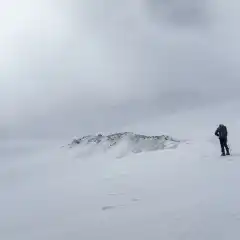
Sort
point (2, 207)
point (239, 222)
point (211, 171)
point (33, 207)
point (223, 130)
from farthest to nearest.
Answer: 1. point (223, 130)
2. point (211, 171)
3. point (2, 207)
4. point (33, 207)
5. point (239, 222)

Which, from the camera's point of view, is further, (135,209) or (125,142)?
(125,142)

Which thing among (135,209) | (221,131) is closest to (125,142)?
(221,131)

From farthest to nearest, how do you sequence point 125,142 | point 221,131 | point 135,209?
point 125,142
point 221,131
point 135,209

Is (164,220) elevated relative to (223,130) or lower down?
lower down

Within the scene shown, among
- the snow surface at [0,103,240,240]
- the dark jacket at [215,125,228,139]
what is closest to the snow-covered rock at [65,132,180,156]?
the dark jacket at [215,125,228,139]

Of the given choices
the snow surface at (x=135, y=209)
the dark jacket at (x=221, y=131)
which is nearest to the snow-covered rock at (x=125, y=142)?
the dark jacket at (x=221, y=131)

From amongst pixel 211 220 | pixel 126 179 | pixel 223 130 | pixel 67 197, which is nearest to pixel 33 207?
pixel 67 197

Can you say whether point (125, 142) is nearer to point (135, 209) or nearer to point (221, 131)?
point (221, 131)

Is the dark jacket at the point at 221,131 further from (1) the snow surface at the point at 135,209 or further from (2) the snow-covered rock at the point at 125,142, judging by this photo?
(2) the snow-covered rock at the point at 125,142

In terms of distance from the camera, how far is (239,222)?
717cm

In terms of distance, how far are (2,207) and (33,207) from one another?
1475 mm

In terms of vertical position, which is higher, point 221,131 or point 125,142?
point 125,142

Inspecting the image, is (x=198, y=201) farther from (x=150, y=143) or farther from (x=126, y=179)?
(x=150, y=143)

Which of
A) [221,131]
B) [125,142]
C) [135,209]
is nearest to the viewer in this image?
[135,209]
